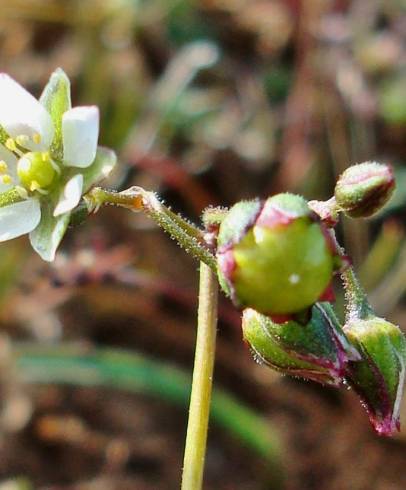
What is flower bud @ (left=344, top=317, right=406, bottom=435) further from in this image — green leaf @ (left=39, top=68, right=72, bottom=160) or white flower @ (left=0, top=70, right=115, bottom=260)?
green leaf @ (left=39, top=68, right=72, bottom=160)

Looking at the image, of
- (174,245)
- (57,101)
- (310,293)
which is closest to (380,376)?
(310,293)

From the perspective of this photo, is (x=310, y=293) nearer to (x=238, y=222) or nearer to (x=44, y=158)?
(x=238, y=222)

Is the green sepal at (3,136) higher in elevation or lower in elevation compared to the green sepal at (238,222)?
higher

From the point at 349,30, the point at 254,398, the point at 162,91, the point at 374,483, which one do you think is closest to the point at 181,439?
the point at 254,398

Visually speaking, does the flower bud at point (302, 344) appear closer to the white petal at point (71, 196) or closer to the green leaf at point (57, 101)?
the white petal at point (71, 196)

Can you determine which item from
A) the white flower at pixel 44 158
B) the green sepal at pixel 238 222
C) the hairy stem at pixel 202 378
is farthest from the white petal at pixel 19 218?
the green sepal at pixel 238 222
